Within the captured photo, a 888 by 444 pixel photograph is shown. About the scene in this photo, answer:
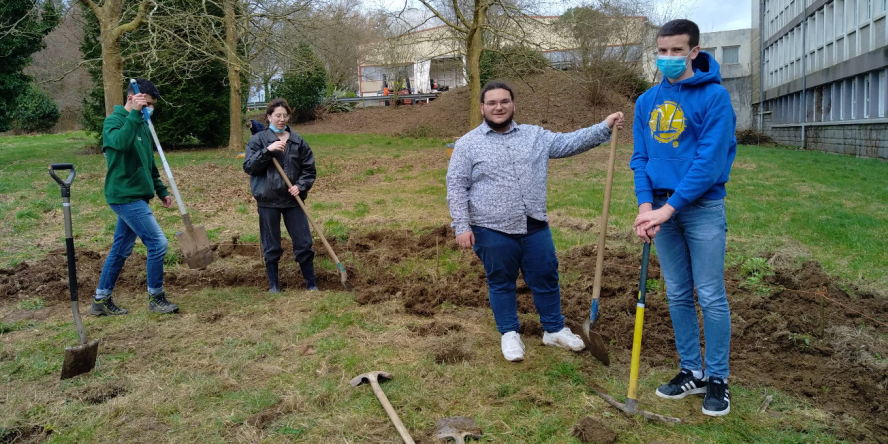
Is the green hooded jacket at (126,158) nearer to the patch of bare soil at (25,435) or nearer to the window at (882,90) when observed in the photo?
the patch of bare soil at (25,435)

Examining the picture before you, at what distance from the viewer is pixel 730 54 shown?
40281 mm

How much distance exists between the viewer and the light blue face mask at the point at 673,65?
3271mm

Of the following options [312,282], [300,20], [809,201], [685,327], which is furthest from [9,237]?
[809,201]

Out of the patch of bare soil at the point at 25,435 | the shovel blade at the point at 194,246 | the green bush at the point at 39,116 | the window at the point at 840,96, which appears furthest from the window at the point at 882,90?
the green bush at the point at 39,116

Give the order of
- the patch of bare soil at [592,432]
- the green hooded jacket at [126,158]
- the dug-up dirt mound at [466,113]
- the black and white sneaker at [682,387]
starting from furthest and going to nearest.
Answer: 1. the dug-up dirt mound at [466,113]
2. the green hooded jacket at [126,158]
3. the black and white sneaker at [682,387]
4. the patch of bare soil at [592,432]

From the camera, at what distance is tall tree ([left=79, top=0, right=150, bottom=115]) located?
14.4 metres

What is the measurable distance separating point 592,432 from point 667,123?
1735mm

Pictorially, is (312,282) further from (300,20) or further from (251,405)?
(300,20)

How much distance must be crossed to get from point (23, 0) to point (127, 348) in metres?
16.6

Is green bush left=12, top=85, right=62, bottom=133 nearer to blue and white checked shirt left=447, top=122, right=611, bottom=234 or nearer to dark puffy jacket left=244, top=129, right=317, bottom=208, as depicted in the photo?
dark puffy jacket left=244, top=129, right=317, bottom=208

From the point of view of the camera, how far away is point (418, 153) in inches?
796

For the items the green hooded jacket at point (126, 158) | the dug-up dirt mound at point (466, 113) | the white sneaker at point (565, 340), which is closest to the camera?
the white sneaker at point (565, 340)

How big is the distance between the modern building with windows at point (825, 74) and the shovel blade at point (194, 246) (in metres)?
20.1

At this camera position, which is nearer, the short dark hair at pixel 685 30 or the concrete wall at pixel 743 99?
the short dark hair at pixel 685 30
